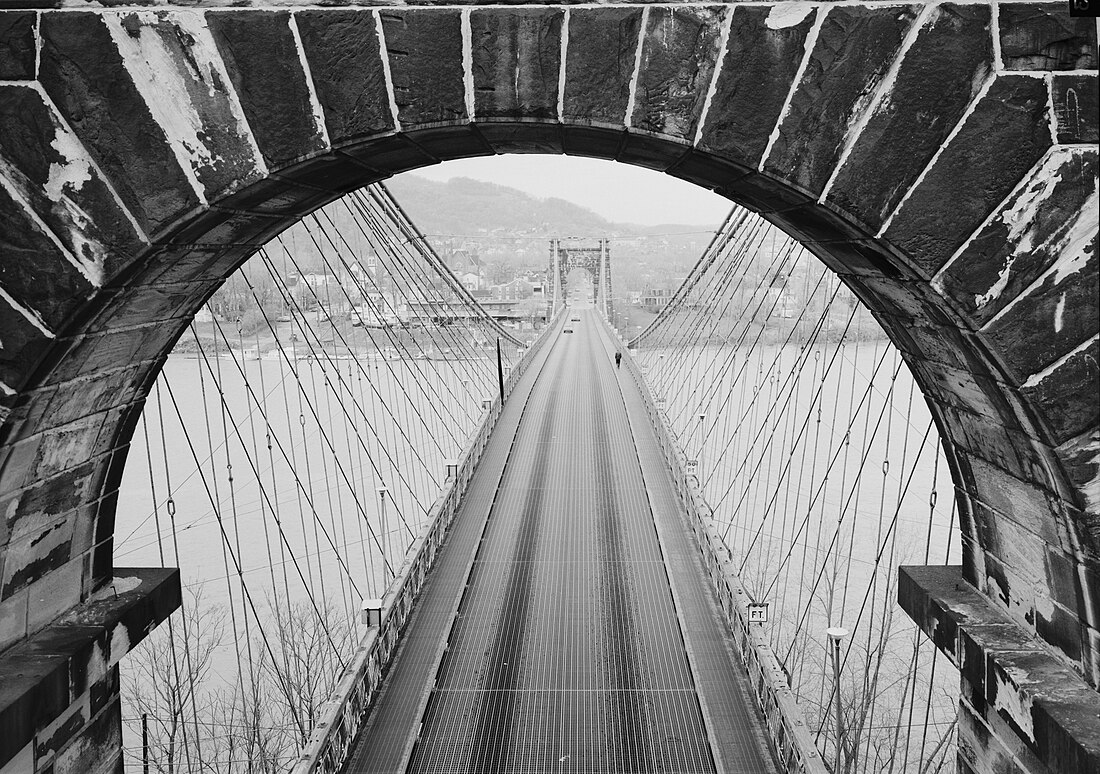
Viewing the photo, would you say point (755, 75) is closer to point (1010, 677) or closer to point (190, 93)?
point (190, 93)

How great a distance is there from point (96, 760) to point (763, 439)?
95.5 ft

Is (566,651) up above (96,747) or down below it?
below

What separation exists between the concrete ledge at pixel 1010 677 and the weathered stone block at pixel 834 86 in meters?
1.37

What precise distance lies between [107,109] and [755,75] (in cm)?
151

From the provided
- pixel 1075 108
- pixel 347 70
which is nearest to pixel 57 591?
pixel 347 70

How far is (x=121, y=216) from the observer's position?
1.98m

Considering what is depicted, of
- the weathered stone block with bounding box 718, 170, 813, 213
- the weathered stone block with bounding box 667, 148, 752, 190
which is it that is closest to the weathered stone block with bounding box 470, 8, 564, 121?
the weathered stone block with bounding box 667, 148, 752, 190

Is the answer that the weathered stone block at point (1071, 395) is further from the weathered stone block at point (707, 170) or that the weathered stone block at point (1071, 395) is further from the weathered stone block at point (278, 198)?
the weathered stone block at point (278, 198)

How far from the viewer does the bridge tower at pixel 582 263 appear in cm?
6969

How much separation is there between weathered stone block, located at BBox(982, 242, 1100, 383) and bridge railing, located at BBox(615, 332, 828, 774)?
200 inches

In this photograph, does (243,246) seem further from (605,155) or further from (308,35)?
(605,155)

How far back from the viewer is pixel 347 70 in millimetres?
1972

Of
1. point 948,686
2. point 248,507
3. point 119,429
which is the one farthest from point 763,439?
point 119,429

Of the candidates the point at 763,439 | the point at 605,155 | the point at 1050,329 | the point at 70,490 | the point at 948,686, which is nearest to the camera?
the point at 1050,329
